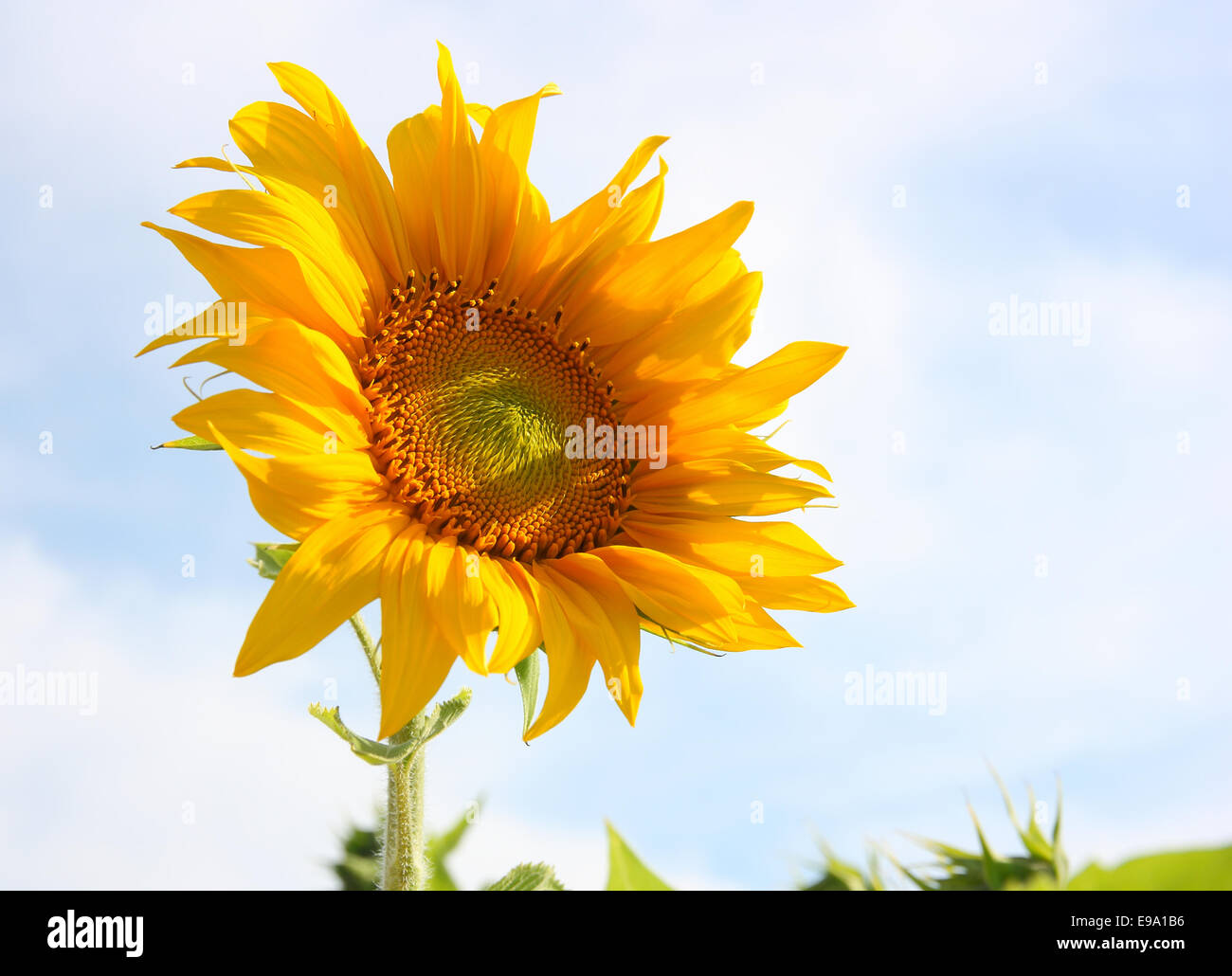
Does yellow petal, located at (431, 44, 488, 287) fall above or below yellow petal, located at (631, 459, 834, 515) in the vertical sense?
above

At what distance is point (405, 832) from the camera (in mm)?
2318

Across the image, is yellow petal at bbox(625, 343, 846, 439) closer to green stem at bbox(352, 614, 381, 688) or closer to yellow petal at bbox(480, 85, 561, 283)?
yellow petal at bbox(480, 85, 561, 283)

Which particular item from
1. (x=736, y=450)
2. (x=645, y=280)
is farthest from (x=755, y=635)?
(x=645, y=280)

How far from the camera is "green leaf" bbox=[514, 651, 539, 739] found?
2.15m

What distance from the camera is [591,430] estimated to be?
284 cm

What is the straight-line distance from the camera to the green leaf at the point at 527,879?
2510 mm

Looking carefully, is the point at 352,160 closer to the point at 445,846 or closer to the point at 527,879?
the point at 527,879

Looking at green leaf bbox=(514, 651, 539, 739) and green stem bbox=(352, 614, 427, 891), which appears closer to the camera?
green leaf bbox=(514, 651, 539, 739)

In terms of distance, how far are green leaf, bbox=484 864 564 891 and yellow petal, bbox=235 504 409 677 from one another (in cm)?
94

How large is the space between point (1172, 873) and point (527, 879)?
144cm

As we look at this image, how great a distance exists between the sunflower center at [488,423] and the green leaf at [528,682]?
34cm

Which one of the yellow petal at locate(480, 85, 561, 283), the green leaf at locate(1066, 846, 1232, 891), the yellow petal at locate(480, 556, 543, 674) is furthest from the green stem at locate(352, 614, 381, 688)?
the green leaf at locate(1066, 846, 1232, 891)
